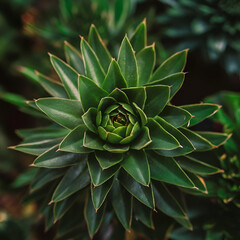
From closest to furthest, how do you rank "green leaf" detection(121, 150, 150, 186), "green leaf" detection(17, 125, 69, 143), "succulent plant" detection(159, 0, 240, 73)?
"green leaf" detection(121, 150, 150, 186), "green leaf" detection(17, 125, 69, 143), "succulent plant" detection(159, 0, 240, 73)

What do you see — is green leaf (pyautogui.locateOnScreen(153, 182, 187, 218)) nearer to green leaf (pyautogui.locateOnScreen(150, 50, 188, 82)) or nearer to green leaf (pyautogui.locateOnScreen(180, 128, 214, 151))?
green leaf (pyautogui.locateOnScreen(180, 128, 214, 151))

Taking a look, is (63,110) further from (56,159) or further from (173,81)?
(173,81)

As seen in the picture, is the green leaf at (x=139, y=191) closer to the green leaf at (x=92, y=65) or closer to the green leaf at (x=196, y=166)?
the green leaf at (x=196, y=166)

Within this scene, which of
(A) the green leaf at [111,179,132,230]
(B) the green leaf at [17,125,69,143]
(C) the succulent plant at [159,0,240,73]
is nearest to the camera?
(A) the green leaf at [111,179,132,230]

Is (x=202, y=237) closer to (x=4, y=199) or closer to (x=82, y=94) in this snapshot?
(x=82, y=94)

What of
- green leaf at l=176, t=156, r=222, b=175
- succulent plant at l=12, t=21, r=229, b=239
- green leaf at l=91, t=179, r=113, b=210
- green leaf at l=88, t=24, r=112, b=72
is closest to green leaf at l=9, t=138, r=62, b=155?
succulent plant at l=12, t=21, r=229, b=239

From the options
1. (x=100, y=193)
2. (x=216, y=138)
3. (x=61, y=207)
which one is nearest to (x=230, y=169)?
(x=216, y=138)

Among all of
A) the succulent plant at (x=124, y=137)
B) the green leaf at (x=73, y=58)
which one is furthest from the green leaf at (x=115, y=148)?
the green leaf at (x=73, y=58)
